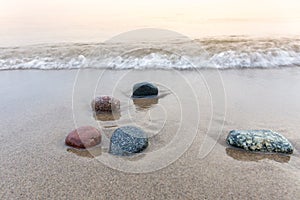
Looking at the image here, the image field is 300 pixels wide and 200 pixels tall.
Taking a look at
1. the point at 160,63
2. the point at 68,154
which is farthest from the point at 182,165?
the point at 160,63

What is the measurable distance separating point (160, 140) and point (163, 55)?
4.44 metres

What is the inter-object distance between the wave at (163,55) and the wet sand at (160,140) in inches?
42.6

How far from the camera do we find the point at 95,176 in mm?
2455

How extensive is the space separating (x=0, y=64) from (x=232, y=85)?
598cm

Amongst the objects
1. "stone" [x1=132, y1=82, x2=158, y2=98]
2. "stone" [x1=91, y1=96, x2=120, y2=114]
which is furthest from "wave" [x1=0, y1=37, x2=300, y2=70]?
"stone" [x1=91, y1=96, x2=120, y2=114]

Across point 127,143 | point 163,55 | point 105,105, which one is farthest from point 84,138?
point 163,55

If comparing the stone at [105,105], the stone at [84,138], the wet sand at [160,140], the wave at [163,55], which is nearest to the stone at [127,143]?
the wet sand at [160,140]

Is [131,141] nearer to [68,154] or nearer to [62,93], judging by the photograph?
[68,154]

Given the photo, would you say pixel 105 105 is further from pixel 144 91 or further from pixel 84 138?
pixel 84 138

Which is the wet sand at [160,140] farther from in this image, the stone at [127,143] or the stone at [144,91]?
the stone at [144,91]

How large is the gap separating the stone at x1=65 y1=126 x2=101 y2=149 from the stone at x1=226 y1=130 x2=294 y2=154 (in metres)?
1.38

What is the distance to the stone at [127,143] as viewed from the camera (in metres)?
2.82

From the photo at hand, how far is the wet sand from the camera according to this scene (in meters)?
2.29

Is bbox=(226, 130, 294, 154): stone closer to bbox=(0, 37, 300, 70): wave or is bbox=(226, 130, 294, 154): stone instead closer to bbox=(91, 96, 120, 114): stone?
bbox=(91, 96, 120, 114): stone
